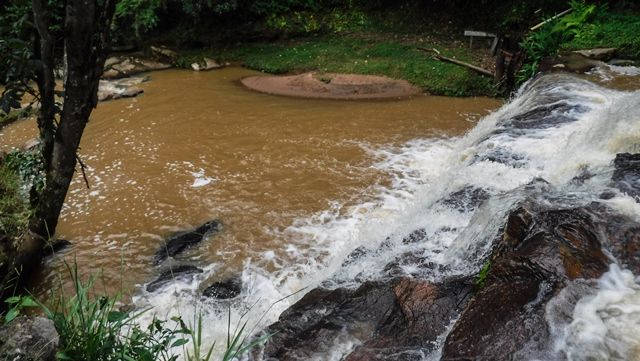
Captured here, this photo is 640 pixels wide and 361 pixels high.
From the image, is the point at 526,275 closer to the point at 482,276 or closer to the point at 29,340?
the point at 482,276

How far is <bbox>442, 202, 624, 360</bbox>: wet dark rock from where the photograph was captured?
270 centimetres

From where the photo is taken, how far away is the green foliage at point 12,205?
5158 mm

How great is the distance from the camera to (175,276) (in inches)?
197

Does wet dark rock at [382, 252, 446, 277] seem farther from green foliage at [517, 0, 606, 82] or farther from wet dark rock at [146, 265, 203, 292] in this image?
green foliage at [517, 0, 606, 82]

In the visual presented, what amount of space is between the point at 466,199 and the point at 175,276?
3324mm

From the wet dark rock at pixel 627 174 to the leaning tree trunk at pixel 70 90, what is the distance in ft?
14.5

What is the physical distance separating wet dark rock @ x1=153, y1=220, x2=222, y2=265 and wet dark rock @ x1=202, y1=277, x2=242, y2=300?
769mm

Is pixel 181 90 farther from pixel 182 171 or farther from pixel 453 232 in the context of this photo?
pixel 453 232

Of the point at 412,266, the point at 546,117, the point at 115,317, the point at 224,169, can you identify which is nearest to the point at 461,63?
the point at 546,117

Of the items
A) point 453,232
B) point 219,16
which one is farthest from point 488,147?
point 219,16

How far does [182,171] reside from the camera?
7.64m

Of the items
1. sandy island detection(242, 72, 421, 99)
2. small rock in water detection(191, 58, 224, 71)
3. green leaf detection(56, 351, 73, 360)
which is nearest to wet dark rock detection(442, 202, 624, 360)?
green leaf detection(56, 351, 73, 360)

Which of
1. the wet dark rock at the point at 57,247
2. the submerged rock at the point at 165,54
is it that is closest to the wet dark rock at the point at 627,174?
the wet dark rock at the point at 57,247

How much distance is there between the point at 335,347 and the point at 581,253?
179 centimetres
